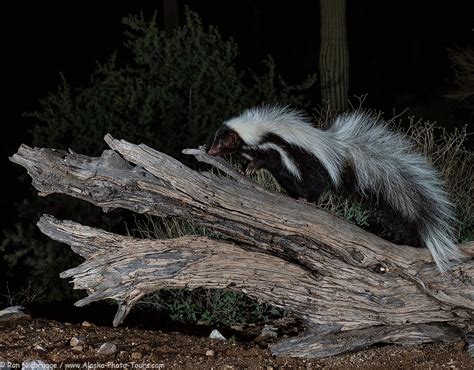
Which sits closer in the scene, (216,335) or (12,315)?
(216,335)

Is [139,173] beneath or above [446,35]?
beneath

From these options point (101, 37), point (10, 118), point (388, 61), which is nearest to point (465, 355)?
point (10, 118)

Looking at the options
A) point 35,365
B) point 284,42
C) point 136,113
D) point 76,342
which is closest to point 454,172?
point 136,113

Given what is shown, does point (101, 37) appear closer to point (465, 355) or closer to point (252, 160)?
point (252, 160)

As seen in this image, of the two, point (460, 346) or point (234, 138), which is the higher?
point (234, 138)

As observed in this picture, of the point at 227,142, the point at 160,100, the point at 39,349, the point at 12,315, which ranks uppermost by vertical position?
the point at 227,142

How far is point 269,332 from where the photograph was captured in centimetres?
553

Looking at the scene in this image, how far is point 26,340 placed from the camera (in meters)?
4.88

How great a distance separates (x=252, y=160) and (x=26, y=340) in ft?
6.19

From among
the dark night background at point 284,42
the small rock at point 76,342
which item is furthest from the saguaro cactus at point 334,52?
the small rock at point 76,342

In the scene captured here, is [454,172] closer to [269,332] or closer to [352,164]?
[352,164]

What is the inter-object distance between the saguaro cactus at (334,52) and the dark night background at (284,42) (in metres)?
2.73

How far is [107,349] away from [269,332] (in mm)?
1305

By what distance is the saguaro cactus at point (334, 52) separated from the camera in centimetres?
1037
